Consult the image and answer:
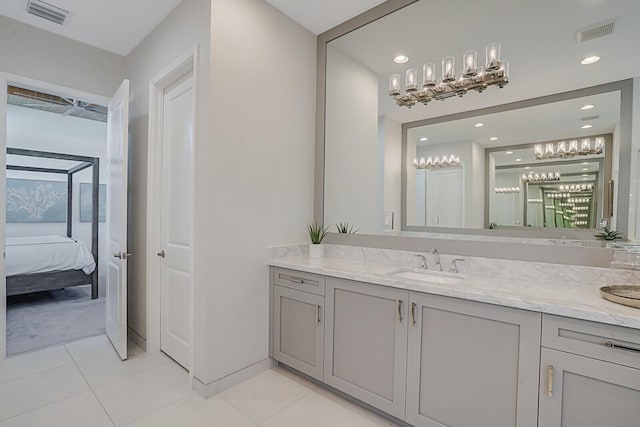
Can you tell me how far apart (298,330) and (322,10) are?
2.56 m

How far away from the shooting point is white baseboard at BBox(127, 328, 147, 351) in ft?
9.35

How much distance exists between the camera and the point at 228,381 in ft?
7.24

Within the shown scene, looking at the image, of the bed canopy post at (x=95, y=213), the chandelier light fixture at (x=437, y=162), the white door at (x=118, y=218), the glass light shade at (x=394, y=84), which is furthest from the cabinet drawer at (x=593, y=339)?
the bed canopy post at (x=95, y=213)

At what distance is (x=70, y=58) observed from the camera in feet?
9.61

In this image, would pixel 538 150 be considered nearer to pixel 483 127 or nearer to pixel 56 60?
pixel 483 127

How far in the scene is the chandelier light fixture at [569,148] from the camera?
1712 mm

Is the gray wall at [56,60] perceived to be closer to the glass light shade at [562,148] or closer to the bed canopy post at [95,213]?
the bed canopy post at [95,213]

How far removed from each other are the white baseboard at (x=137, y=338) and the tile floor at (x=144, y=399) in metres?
0.26

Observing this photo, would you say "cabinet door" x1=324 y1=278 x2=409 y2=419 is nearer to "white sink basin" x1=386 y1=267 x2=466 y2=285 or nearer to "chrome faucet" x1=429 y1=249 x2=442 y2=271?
"white sink basin" x1=386 y1=267 x2=466 y2=285

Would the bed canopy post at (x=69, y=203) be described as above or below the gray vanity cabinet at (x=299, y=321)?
above

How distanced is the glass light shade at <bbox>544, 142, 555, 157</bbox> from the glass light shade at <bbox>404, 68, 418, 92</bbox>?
981 mm

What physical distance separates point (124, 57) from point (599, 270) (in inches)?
175

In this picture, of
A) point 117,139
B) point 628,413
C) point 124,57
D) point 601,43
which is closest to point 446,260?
point 628,413

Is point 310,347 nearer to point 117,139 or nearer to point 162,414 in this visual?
point 162,414
